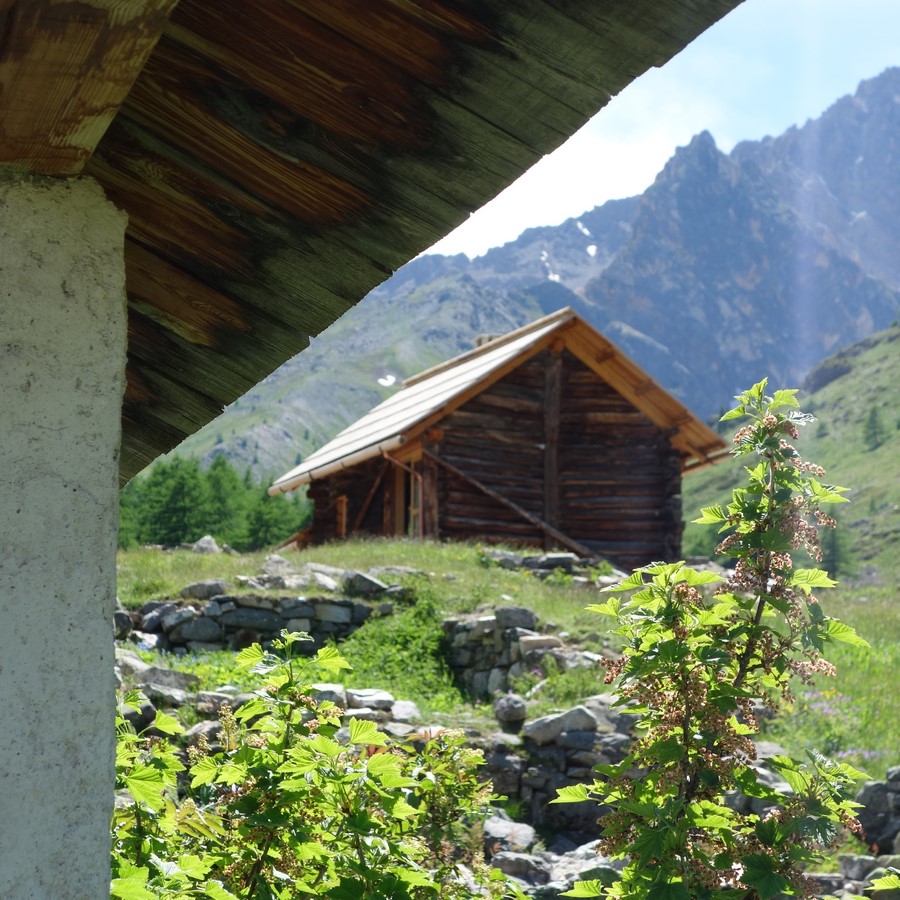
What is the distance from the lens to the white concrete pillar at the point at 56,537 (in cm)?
162

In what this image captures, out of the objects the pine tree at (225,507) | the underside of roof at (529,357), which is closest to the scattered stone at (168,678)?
the underside of roof at (529,357)

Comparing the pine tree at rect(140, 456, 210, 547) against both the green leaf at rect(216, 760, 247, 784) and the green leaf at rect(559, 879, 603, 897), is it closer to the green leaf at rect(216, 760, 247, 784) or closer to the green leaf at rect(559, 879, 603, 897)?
the green leaf at rect(216, 760, 247, 784)

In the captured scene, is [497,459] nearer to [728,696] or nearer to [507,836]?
[507,836]

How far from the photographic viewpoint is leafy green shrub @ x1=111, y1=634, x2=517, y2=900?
8.81ft

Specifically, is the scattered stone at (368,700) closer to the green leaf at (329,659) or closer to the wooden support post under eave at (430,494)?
the green leaf at (329,659)

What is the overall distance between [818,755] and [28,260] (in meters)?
2.26

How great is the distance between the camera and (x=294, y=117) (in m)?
1.70

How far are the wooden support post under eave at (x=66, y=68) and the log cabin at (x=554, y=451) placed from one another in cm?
1715

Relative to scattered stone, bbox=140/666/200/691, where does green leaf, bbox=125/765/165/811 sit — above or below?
above

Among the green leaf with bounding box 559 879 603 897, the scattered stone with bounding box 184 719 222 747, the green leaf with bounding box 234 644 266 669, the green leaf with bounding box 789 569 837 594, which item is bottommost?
the scattered stone with bounding box 184 719 222 747

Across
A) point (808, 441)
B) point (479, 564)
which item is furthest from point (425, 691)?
point (808, 441)

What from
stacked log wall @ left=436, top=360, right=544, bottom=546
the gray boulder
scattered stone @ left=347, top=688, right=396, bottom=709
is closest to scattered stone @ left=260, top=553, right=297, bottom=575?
stacked log wall @ left=436, top=360, right=544, bottom=546

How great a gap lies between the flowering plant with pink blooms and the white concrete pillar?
1507 mm

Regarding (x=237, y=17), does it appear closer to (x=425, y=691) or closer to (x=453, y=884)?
(x=453, y=884)
